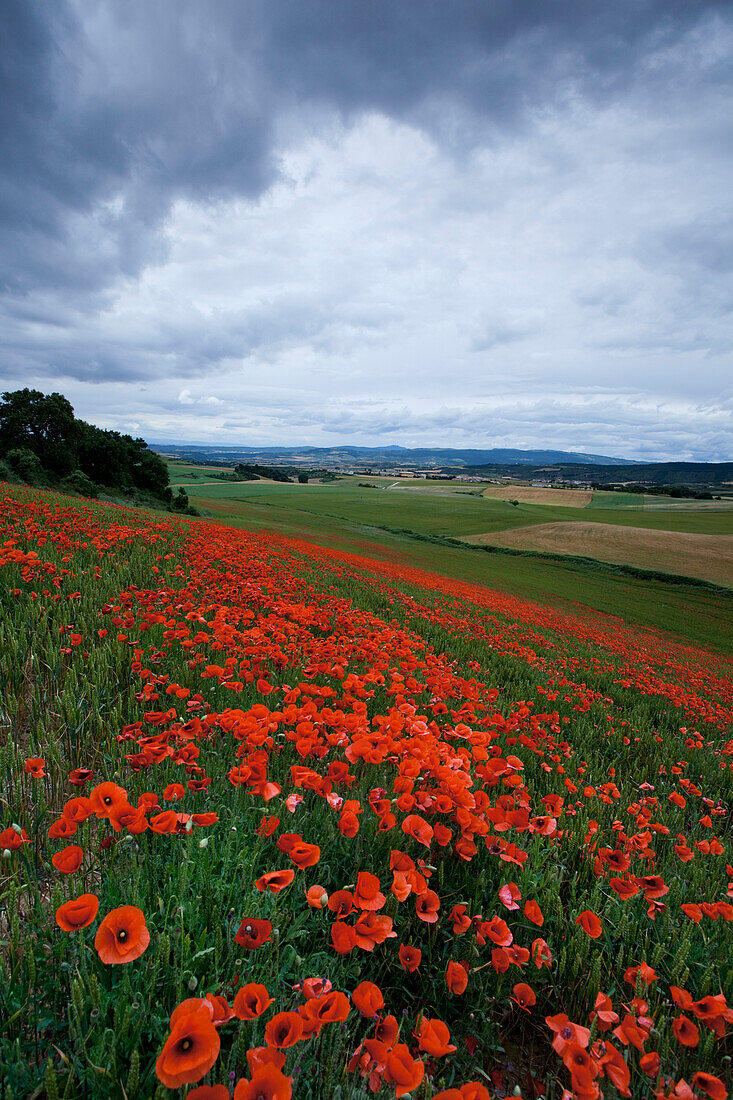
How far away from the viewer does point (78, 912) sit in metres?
1.21

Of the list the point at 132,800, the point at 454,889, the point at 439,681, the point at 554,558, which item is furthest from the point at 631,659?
the point at 554,558

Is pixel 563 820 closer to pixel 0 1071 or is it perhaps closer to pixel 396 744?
pixel 396 744

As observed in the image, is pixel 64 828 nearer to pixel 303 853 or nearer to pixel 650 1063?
pixel 303 853

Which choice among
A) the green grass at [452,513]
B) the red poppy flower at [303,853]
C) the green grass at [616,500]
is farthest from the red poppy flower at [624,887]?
the green grass at [616,500]

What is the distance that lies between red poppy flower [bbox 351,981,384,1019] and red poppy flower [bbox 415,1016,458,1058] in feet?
0.42

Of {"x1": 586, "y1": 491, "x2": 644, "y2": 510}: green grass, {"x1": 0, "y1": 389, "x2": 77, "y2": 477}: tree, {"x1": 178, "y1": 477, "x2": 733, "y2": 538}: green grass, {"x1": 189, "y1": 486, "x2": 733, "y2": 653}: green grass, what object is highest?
{"x1": 0, "y1": 389, "x2": 77, "y2": 477}: tree

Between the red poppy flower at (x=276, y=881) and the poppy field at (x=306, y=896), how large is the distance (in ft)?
0.04

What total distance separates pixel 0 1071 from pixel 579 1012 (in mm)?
1895

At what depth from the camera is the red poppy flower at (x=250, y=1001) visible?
43.9 inches

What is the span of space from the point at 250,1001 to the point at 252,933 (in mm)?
189

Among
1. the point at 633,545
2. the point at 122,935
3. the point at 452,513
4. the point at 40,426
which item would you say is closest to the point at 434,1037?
the point at 122,935

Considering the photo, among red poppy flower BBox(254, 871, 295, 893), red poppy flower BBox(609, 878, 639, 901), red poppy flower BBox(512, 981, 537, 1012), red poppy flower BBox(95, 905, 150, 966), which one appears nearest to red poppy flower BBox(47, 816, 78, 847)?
red poppy flower BBox(95, 905, 150, 966)

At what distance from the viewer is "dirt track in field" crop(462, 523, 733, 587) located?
1784 inches

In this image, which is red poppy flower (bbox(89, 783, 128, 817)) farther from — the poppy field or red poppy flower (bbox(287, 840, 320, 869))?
red poppy flower (bbox(287, 840, 320, 869))
